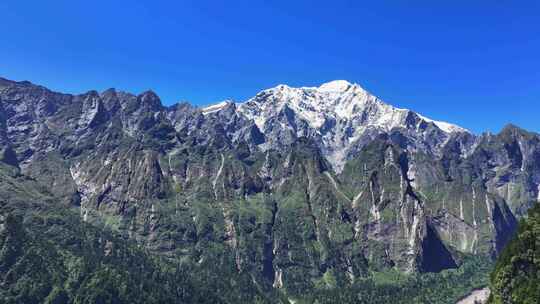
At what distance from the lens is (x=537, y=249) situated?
186m

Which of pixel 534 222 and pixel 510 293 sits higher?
pixel 534 222

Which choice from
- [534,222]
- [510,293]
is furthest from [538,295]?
[534,222]

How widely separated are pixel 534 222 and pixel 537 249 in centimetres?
1456

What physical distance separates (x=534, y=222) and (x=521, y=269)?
792 inches

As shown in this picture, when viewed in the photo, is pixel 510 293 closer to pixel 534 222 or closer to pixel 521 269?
pixel 521 269

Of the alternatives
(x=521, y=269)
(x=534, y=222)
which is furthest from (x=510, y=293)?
(x=534, y=222)

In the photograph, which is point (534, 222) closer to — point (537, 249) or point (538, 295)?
point (537, 249)

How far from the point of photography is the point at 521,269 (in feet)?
629

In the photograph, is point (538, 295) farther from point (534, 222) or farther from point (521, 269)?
point (534, 222)

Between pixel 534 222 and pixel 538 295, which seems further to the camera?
pixel 534 222

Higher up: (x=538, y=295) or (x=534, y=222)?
(x=534, y=222)

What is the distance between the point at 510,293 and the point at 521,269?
35.8ft

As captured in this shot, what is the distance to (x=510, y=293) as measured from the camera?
18850 cm

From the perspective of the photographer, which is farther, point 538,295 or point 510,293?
point 510,293
